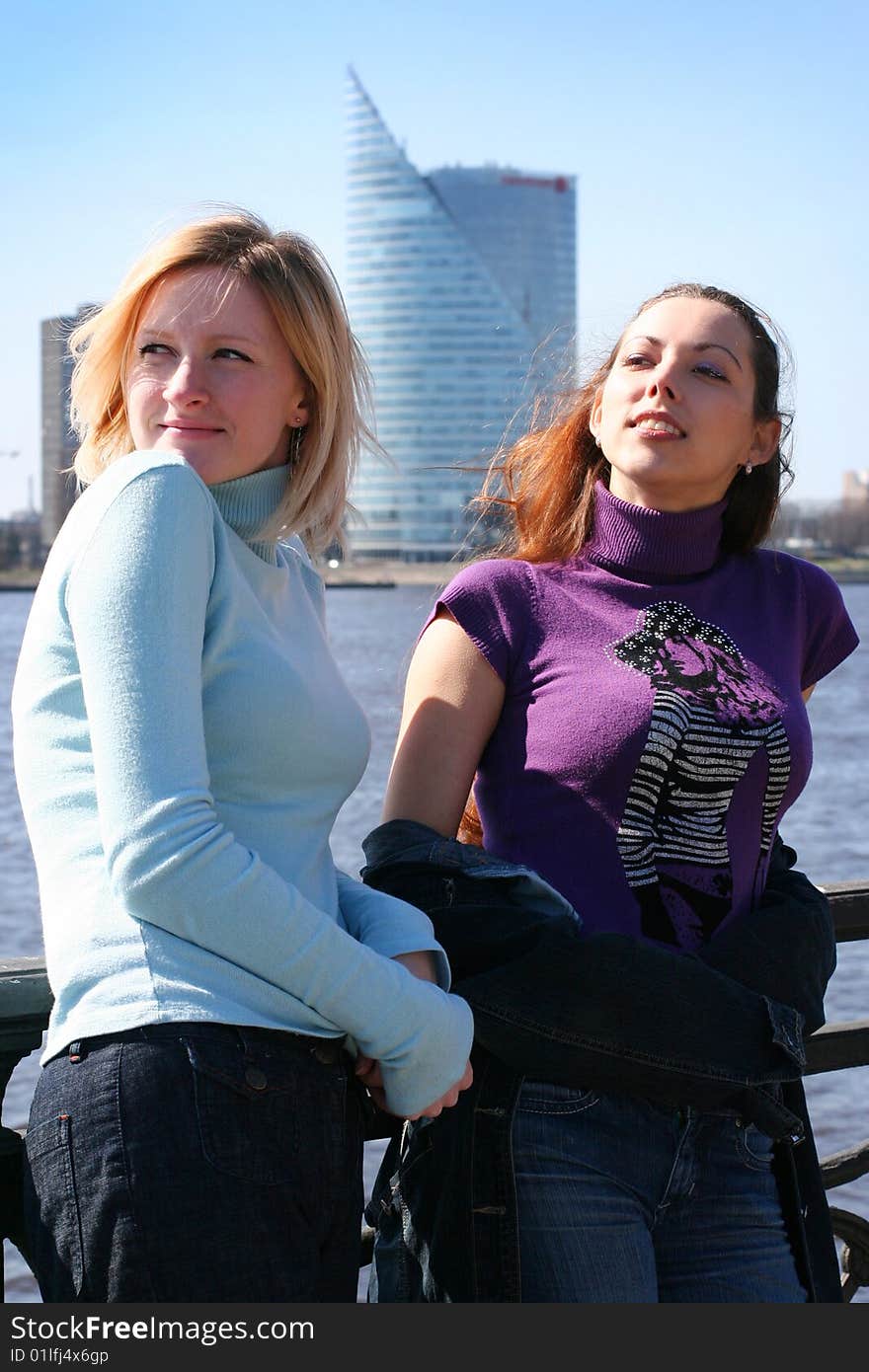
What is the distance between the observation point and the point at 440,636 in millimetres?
2230

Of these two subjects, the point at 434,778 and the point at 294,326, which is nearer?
the point at 294,326

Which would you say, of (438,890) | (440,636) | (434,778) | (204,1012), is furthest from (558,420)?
(204,1012)

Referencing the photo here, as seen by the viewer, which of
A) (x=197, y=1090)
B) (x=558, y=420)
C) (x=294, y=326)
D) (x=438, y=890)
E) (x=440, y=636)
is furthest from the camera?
(x=558, y=420)

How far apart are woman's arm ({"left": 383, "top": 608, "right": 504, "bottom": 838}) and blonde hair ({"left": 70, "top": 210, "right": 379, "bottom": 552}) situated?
309 mm

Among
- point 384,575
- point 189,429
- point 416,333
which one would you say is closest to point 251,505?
point 189,429

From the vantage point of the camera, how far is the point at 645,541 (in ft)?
7.77

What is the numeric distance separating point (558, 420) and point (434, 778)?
2.39 ft

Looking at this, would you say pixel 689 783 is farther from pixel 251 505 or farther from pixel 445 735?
pixel 251 505

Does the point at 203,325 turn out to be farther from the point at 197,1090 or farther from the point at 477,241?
the point at 477,241

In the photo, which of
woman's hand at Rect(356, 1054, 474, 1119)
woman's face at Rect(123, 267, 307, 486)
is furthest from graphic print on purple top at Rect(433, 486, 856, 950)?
woman's face at Rect(123, 267, 307, 486)

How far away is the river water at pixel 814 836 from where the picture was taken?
214 inches

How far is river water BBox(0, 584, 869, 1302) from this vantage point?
545cm

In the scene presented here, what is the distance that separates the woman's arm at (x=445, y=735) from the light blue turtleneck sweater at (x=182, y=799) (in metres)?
0.39

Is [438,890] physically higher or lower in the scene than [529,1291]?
higher
